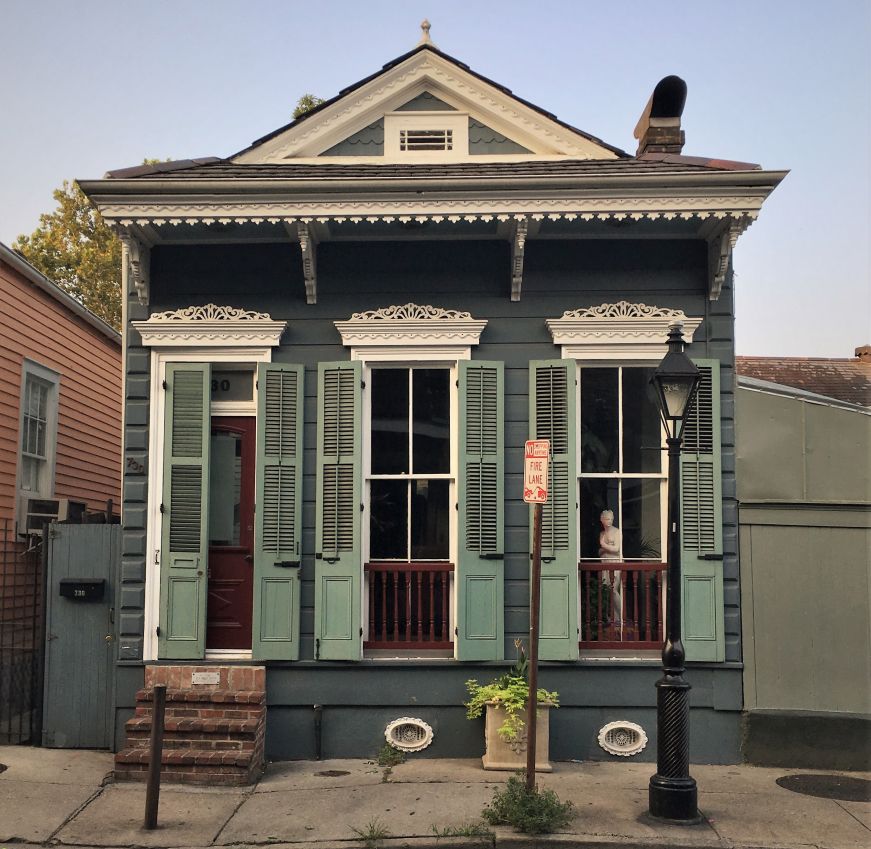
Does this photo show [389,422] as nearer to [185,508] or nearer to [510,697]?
[185,508]

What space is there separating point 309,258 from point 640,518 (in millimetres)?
3742

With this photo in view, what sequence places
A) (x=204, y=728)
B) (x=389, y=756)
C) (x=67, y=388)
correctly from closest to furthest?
(x=204, y=728) < (x=389, y=756) < (x=67, y=388)

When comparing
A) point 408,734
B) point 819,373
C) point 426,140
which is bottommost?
point 408,734

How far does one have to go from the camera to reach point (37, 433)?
13.6m

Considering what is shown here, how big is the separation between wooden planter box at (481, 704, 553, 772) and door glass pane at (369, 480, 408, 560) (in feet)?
5.41

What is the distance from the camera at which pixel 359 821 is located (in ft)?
23.9

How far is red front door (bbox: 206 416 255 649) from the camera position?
9.38 metres

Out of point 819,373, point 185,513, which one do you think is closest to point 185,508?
point 185,513

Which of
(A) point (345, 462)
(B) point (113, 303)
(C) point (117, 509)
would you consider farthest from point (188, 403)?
(B) point (113, 303)

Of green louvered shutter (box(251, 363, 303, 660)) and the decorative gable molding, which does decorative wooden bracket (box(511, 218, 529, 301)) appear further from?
green louvered shutter (box(251, 363, 303, 660))

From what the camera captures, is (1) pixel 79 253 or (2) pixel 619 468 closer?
(2) pixel 619 468

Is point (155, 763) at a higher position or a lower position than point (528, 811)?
higher

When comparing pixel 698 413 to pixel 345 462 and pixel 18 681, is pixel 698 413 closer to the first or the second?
pixel 345 462

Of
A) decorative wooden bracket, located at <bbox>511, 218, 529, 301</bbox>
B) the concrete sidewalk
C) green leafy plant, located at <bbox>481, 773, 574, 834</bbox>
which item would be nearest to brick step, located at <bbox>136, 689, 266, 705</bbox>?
the concrete sidewalk
